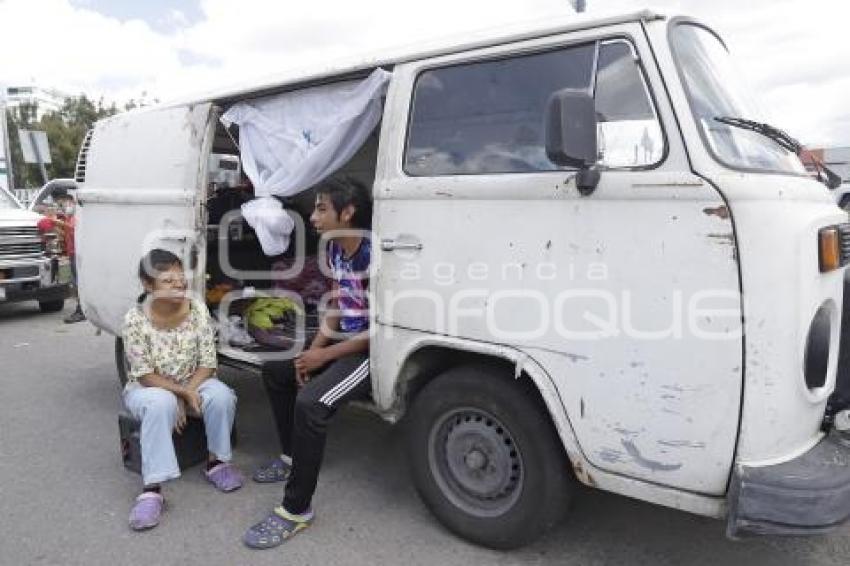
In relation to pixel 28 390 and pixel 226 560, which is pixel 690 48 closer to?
pixel 226 560

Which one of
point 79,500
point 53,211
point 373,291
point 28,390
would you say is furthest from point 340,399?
point 53,211

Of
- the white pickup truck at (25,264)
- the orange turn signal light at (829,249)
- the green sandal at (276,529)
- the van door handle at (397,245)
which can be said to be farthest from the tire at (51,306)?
the orange turn signal light at (829,249)

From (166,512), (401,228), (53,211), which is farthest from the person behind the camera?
(53,211)

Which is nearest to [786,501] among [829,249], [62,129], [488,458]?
[829,249]

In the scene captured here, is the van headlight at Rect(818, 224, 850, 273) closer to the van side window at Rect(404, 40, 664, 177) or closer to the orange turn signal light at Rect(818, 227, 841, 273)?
the orange turn signal light at Rect(818, 227, 841, 273)

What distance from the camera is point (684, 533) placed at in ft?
10.7

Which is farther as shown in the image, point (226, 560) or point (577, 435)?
point (226, 560)

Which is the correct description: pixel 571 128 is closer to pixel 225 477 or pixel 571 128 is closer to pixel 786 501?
pixel 786 501

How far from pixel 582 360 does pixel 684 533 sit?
1204 mm

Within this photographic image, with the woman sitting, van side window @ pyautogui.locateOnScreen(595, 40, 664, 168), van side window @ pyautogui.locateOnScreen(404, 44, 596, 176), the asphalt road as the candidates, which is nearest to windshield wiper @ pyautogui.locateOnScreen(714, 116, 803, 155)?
van side window @ pyautogui.locateOnScreen(595, 40, 664, 168)

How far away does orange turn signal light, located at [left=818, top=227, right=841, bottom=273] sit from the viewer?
2.49 meters

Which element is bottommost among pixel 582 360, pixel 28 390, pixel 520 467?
pixel 28 390

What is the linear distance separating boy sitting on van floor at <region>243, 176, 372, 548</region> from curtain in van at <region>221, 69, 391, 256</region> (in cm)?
19

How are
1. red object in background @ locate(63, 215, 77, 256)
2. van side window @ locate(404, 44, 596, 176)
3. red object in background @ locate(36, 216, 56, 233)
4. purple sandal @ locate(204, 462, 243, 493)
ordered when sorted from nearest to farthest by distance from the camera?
van side window @ locate(404, 44, 596, 176)
purple sandal @ locate(204, 462, 243, 493)
red object in background @ locate(36, 216, 56, 233)
red object in background @ locate(63, 215, 77, 256)
